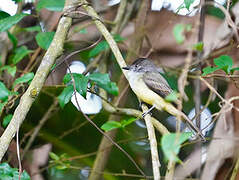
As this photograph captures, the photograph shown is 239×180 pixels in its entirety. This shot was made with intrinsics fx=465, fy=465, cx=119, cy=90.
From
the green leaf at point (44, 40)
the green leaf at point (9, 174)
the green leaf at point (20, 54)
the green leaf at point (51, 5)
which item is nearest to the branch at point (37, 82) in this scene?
the green leaf at point (9, 174)

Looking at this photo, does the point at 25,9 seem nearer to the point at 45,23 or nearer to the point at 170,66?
the point at 45,23

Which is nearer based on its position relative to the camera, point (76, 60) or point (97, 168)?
point (97, 168)

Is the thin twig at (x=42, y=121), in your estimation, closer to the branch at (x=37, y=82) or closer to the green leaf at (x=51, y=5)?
the green leaf at (x=51, y=5)

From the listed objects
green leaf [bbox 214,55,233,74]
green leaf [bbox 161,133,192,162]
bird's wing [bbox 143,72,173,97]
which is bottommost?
bird's wing [bbox 143,72,173,97]

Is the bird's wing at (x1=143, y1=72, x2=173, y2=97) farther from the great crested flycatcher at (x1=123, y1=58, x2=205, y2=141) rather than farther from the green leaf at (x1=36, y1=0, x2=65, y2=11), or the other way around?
the green leaf at (x1=36, y1=0, x2=65, y2=11)

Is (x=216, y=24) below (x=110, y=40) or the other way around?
below

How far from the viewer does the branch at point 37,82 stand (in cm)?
226

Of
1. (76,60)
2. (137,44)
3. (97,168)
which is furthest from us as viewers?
(76,60)

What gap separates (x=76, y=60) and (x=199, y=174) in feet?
6.74

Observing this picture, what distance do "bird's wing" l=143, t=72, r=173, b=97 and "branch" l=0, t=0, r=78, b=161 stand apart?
0.83m

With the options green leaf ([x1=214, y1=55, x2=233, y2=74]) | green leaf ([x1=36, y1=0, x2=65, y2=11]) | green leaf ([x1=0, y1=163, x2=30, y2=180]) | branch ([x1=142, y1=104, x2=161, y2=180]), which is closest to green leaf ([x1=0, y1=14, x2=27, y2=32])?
green leaf ([x1=36, y1=0, x2=65, y2=11])

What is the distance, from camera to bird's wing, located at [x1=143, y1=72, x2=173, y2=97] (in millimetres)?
3279

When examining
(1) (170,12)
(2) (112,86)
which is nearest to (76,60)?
(1) (170,12)

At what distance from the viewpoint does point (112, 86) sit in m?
2.91
